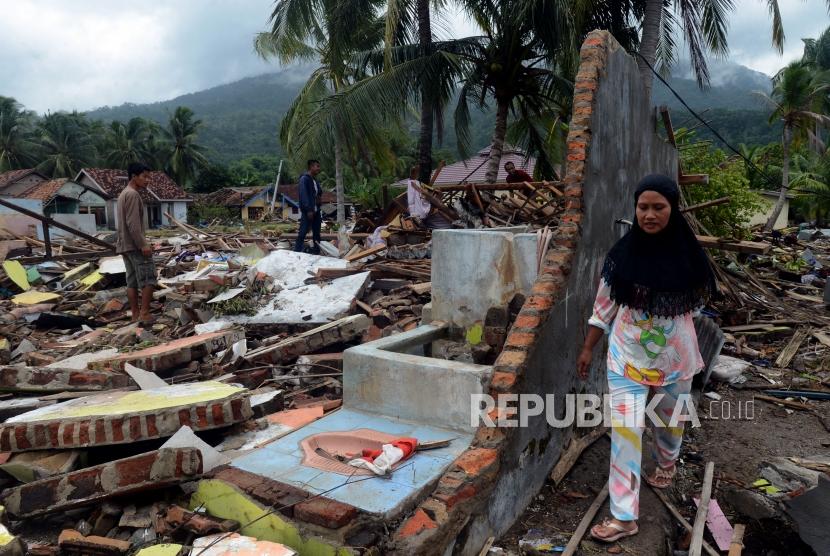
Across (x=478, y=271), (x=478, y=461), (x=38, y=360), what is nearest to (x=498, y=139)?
(x=478, y=271)

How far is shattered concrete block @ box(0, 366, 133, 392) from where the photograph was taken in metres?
4.61

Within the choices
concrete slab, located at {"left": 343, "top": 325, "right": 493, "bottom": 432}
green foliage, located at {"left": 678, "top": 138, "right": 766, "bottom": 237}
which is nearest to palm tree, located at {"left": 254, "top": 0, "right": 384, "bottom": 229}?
green foliage, located at {"left": 678, "top": 138, "right": 766, "bottom": 237}

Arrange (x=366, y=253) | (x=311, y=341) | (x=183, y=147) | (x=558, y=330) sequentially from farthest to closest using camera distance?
(x=183, y=147), (x=366, y=253), (x=311, y=341), (x=558, y=330)

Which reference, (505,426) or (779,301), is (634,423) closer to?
(505,426)

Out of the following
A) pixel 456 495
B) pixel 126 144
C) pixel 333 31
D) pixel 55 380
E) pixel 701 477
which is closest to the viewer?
pixel 456 495

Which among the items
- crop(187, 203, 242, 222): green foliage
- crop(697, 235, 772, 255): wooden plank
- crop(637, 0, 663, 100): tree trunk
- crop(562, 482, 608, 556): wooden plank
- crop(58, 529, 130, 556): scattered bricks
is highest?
crop(637, 0, 663, 100): tree trunk

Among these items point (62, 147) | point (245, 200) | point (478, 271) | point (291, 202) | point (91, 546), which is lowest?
point (91, 546)

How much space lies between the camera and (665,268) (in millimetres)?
2943

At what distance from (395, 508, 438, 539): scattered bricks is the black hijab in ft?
4.82

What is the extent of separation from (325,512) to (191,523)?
2.26 ft

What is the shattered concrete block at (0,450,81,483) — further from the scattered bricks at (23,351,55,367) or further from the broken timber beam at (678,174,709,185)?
the broken timber beam at (678,174,709,185)

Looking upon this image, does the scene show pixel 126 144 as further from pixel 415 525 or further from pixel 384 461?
pixel 415 525

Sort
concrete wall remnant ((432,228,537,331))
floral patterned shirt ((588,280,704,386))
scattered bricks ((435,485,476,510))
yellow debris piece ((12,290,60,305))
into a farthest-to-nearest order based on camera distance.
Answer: yellow debris piece ((12,290,60,305)) → concrete wall remnant ((432,228,537,331)) → floral patterned shirt ((588,280,704,386)) → scattered bricks ((435,485,476,510))

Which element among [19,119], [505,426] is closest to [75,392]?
[505,426]
